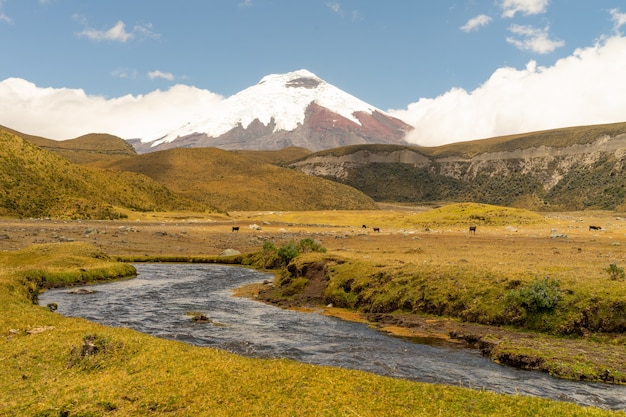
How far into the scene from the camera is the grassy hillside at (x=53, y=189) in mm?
93875

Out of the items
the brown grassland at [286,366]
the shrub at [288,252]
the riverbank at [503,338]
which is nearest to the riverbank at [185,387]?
the brown grassland at [286,366]

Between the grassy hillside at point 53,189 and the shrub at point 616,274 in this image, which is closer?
the shrub at point 616,274

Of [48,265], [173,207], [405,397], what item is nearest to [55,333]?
[405,397]

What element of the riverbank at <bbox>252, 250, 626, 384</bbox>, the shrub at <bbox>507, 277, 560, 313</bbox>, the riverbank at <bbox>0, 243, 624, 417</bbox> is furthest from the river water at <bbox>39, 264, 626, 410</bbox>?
the shrub at <bbox>507, 277, 560, 313</bbox>

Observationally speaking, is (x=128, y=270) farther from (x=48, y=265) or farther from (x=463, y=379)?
(x=463, y=379)

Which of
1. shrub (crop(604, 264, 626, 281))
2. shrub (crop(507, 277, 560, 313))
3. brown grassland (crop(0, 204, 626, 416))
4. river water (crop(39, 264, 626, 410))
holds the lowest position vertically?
river water (crop(39, 264, 626, 410))

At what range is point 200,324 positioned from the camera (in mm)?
23016

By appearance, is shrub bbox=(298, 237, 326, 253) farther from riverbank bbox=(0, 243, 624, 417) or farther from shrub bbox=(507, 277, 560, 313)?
riverbank bbox=(0, 243, 624, 417)

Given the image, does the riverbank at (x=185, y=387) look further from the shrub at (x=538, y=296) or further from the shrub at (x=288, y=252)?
the shrub at (x=288, y=252)

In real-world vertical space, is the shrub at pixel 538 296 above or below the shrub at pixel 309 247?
above

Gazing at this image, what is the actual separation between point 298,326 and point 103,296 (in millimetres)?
16125

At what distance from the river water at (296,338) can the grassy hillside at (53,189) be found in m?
72.5

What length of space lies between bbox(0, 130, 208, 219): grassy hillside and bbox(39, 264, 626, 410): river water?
7249 centimetres

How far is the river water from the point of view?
14.5 m
